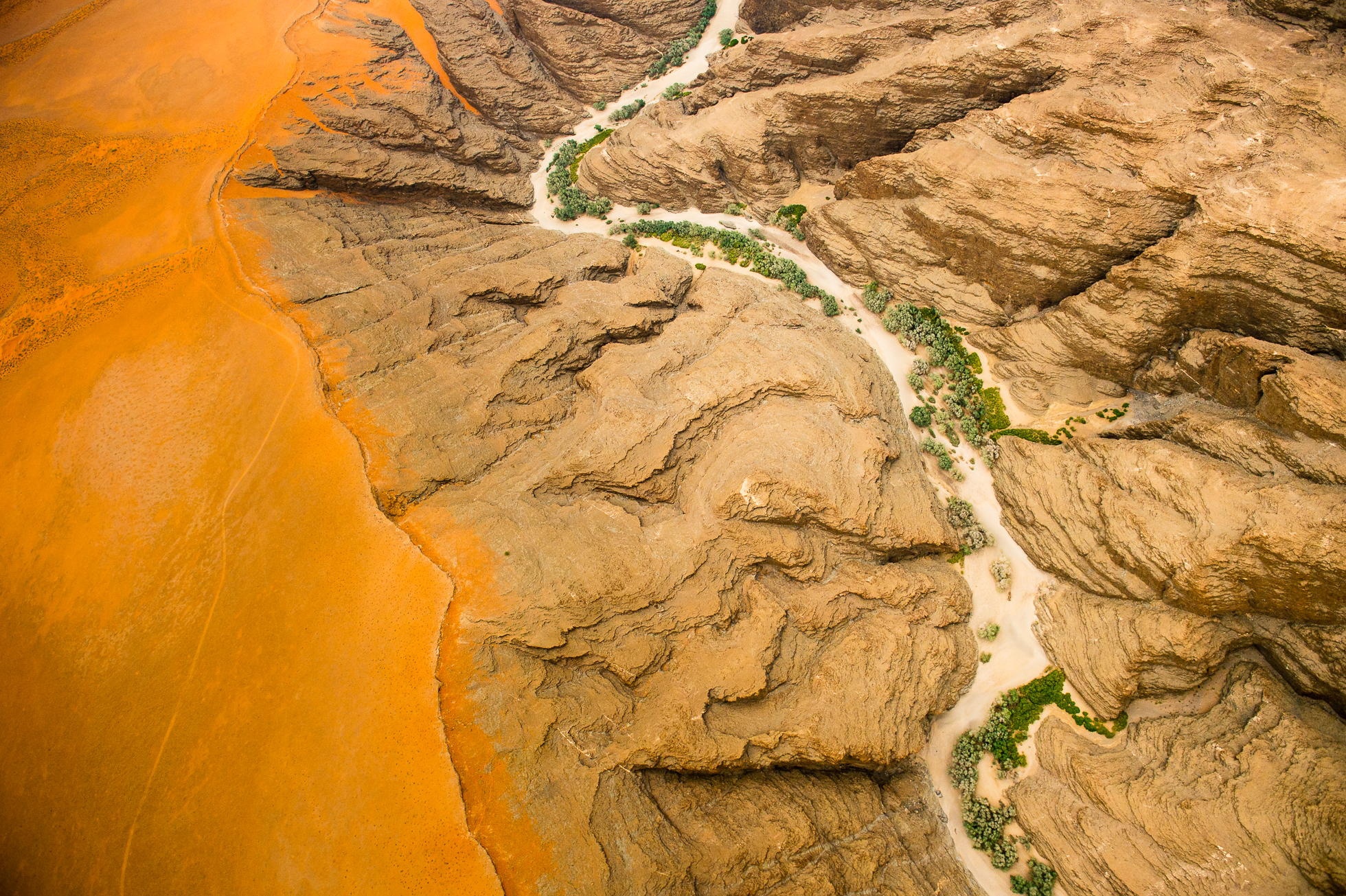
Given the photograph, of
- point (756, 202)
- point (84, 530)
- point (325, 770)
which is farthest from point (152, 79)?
point (325, 770)

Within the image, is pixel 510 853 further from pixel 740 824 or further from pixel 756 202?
pixel 756 202

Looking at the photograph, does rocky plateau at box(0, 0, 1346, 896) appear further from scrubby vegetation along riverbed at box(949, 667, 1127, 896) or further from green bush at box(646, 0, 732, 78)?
green bush at box(646, 0, 732, 78)

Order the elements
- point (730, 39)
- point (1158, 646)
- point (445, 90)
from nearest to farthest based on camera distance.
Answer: point (1158, 646), point (445, 90), point (730, 39)

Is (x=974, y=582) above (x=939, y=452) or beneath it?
beneath

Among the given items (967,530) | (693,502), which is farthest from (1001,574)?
(693,502)

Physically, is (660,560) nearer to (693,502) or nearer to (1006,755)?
(693,502)

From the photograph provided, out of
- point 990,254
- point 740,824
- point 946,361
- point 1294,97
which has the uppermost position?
point 1294,97
